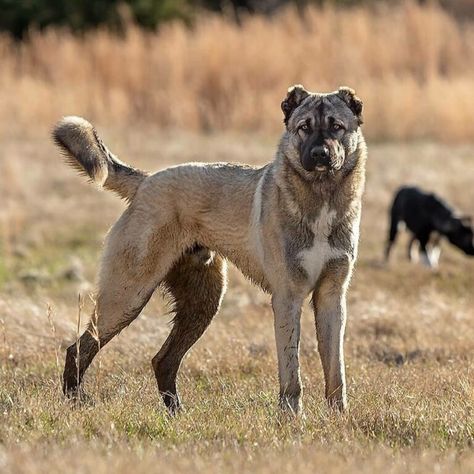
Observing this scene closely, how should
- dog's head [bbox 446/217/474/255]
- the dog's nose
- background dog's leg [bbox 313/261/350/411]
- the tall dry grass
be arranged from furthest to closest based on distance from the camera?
the tall dry grass
dog's head [bbox 446/217/474/255]
background dog's leg [bbox 313/261/350/411]
the dog's nose

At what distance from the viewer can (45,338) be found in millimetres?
9117

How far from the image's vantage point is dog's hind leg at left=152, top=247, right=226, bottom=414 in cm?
788

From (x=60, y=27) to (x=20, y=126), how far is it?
228 inches

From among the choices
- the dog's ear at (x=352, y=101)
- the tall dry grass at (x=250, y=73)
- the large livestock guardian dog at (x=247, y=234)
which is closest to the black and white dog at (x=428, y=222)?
the tall dry grass at (x=250, y=73)

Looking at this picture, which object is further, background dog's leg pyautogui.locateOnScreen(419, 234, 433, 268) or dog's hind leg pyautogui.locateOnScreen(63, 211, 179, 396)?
background dog's leg pyautogui.locateOnScreen(419, 234, 433, 268)

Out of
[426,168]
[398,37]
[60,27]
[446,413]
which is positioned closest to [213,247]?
[446,413]

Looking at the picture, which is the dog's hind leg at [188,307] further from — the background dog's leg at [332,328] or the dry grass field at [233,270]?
the background dog's leg at [332,328]

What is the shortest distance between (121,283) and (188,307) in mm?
548

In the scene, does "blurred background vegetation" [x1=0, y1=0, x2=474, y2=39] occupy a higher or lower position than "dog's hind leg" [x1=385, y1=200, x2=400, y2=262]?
higher

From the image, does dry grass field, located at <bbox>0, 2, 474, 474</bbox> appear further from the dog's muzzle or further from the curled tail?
the dog's muzzle

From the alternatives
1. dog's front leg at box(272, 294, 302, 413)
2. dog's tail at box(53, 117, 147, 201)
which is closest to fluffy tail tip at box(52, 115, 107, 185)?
dog's tail at box(53, 117, 147, 201)

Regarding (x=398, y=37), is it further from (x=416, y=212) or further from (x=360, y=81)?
(x=416, y=212)

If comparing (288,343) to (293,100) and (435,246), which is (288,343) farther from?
(435,246)

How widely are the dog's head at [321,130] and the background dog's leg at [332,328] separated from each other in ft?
1.98
